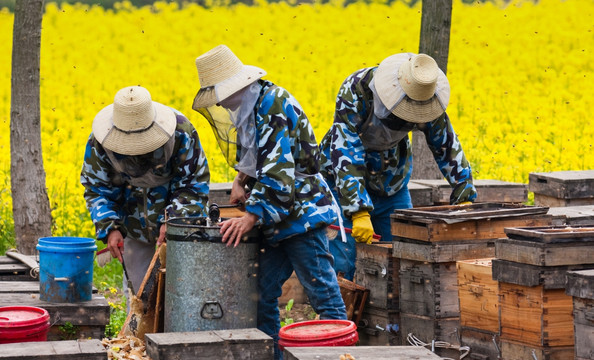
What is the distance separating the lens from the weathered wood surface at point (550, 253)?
5.45 metres

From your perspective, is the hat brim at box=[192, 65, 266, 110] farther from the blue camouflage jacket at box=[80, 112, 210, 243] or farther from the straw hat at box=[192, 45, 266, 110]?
the blue camouflage jacket at box=[80, 112, 210, 243]

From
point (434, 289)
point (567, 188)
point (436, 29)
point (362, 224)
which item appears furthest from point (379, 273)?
point (436, 29)

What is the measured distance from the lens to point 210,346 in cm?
512

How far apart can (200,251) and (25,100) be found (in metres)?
3.77

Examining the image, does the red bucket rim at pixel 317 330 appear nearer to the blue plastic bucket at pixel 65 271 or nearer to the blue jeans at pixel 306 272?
the blue jeans at pixel 306 272

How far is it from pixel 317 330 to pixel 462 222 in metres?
1.42

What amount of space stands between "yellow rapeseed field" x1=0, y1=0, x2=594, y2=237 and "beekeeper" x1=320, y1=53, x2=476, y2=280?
449cm

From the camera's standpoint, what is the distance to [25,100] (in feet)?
29.0

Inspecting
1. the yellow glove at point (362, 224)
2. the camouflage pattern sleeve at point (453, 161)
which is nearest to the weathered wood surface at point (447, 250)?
the yellow glove at point (362, 224)

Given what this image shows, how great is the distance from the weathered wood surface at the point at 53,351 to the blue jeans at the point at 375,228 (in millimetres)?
2396

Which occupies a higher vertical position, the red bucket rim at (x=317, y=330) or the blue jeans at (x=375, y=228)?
the blue jeans at (x=375, y=228)

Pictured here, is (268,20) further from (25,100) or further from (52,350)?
(52,350)

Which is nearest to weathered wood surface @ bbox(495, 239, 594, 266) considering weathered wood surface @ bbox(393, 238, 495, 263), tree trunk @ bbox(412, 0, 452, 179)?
weathered wood surface @ bbox(393, 238, 495, 263)

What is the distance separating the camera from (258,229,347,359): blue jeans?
5.86m
